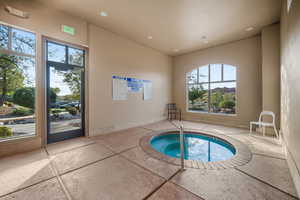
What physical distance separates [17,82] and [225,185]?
15.8ft

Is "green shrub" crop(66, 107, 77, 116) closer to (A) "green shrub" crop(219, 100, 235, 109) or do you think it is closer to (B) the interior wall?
(B) the interior wall

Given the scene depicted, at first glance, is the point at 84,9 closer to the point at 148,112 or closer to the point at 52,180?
the point at 52,180

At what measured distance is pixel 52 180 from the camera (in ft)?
6.28

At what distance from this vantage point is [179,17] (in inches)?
140

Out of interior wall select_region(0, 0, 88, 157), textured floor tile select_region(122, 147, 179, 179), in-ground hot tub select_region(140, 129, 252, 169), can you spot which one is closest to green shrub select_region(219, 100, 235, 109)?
in-ground hot tub select_region(140, 129, 252, 169)

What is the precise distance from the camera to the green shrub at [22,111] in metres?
2.92

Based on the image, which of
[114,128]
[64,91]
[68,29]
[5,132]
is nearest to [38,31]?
[68,29]

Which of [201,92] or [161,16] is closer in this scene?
[161,16]

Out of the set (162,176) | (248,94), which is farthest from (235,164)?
(248,94)

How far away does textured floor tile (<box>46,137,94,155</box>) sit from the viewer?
2.97 m

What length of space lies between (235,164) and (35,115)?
4786 millimetres

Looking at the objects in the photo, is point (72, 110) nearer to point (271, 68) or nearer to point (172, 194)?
point (172, 194)

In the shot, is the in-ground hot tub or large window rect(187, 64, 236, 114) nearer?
the in-ground hot tub

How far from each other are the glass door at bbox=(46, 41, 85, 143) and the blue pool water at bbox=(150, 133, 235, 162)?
2.59 m
